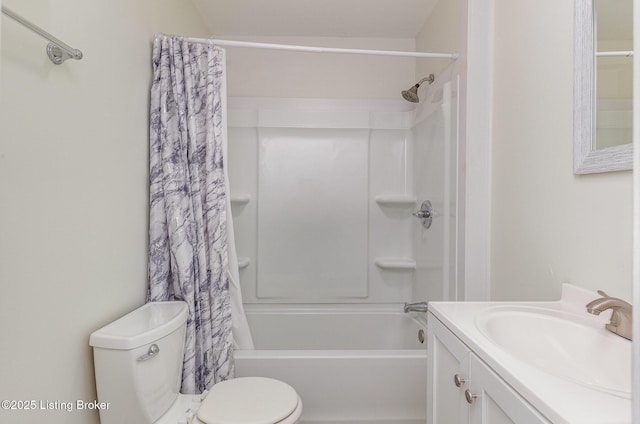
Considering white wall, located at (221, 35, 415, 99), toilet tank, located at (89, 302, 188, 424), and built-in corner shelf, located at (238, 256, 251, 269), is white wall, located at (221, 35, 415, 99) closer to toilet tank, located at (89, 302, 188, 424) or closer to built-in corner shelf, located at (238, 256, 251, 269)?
built-in corner shelf, located at (238, 256, 251, 269)

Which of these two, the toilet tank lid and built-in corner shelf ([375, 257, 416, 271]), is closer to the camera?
the toilet tank lid

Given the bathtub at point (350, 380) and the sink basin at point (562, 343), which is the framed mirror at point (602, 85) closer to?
the sink basin at point (562, 343)

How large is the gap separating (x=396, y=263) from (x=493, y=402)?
1856 millimetres

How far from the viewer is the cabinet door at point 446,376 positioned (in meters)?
0.82

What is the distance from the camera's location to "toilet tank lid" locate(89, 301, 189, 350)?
1077 millimetres

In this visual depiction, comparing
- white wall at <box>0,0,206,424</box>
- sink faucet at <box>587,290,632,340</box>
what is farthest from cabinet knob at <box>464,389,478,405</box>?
white wall at <box>0,0,206,424</box>

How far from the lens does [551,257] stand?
1.15 meters

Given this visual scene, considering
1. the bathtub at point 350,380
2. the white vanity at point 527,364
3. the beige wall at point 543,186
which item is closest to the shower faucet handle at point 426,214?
the beige wall at point 543,186

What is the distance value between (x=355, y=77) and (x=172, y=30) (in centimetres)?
133

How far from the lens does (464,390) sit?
82 cm

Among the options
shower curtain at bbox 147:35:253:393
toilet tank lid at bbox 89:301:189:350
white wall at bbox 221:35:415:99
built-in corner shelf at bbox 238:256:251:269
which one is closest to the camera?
toilet tank lid at bbox 89:301:189:350

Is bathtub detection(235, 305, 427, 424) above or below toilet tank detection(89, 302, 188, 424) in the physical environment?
below

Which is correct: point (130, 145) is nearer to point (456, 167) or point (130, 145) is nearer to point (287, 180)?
point (287, 180)

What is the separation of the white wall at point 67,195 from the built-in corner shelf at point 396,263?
1610 millimetres
